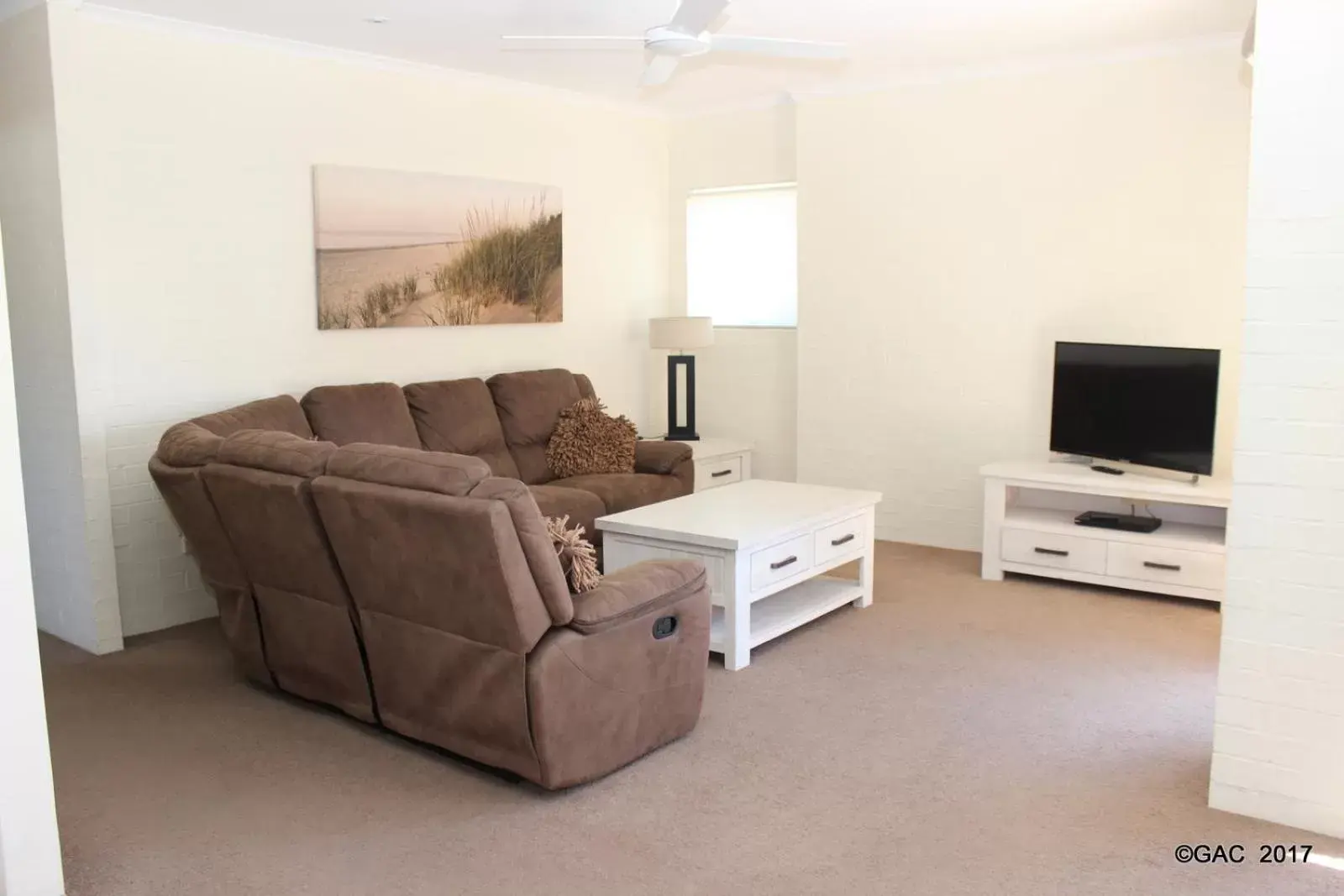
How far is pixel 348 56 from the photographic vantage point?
5090 millimetres

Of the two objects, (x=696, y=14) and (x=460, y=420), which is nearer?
(x=696, y=14)

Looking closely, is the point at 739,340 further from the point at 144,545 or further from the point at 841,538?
the point at 144,545

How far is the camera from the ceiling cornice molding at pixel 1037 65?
4.99m

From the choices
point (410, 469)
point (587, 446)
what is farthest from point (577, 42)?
point (410, 469)

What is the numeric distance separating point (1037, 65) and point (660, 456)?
8.90ft

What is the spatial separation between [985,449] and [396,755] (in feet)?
12.0

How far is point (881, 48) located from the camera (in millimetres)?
5188

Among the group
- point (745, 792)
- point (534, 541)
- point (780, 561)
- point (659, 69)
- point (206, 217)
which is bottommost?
point (745, 792)

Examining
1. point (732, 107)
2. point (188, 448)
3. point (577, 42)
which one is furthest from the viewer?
point (732, 107)

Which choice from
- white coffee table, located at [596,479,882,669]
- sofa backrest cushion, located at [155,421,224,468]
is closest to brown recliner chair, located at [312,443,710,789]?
sofa backrest cushion, located at [155,421,224,468]

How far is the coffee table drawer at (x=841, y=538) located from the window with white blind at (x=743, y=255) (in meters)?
2.09

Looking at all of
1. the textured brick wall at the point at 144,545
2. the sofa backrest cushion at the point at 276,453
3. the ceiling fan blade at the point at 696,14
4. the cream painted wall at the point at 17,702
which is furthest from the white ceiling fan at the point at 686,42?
the cream painted wall at the point at 17,702

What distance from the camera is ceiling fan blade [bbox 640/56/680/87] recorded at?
4230mm

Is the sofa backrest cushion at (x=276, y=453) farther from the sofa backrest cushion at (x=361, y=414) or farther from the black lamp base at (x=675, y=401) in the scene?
the black lamp base at (x=675, y=401)
